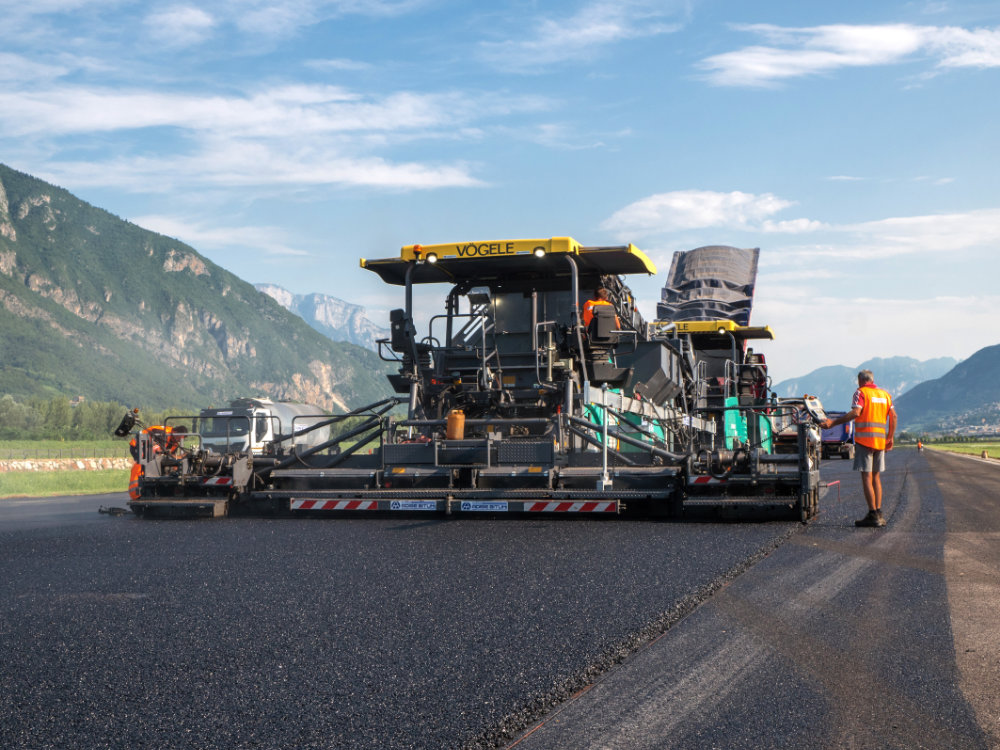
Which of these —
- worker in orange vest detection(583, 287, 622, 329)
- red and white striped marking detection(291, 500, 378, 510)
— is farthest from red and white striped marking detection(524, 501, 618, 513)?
worker in orange vest detection(583, 287, 622, 329)

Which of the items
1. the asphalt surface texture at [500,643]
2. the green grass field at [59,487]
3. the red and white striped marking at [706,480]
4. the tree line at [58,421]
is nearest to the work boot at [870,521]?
the asphalt surface texture at [500,643]

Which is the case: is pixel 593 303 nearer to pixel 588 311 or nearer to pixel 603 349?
pixel 588 311

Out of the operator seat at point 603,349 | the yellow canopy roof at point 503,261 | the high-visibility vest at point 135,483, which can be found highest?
the yellow canopy roof at point 503,261

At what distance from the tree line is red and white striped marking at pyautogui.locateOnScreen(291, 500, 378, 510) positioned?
65301mm

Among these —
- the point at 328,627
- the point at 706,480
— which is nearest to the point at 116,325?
the point at 706,480

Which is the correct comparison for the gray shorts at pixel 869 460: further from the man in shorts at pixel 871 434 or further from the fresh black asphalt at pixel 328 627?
the fresh black asphalt at pixel 328 627

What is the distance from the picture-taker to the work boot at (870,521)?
30.2ft

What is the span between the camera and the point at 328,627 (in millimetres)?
4781

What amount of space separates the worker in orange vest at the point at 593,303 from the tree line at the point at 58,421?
217 feet

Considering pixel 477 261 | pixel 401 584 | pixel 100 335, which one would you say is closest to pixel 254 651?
pixel 401 584

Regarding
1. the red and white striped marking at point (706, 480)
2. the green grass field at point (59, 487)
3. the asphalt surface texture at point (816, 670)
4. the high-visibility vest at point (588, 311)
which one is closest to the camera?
the asphalt surface texture at point (816, 670)

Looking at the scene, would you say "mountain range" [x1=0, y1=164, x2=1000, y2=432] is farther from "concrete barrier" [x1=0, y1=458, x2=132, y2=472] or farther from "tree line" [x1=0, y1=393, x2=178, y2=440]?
"concrete barrier" [x1=0, y1=458, x2=132, y2=472]

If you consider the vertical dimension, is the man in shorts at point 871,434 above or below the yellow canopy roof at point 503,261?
below

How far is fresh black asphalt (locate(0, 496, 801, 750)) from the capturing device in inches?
133
